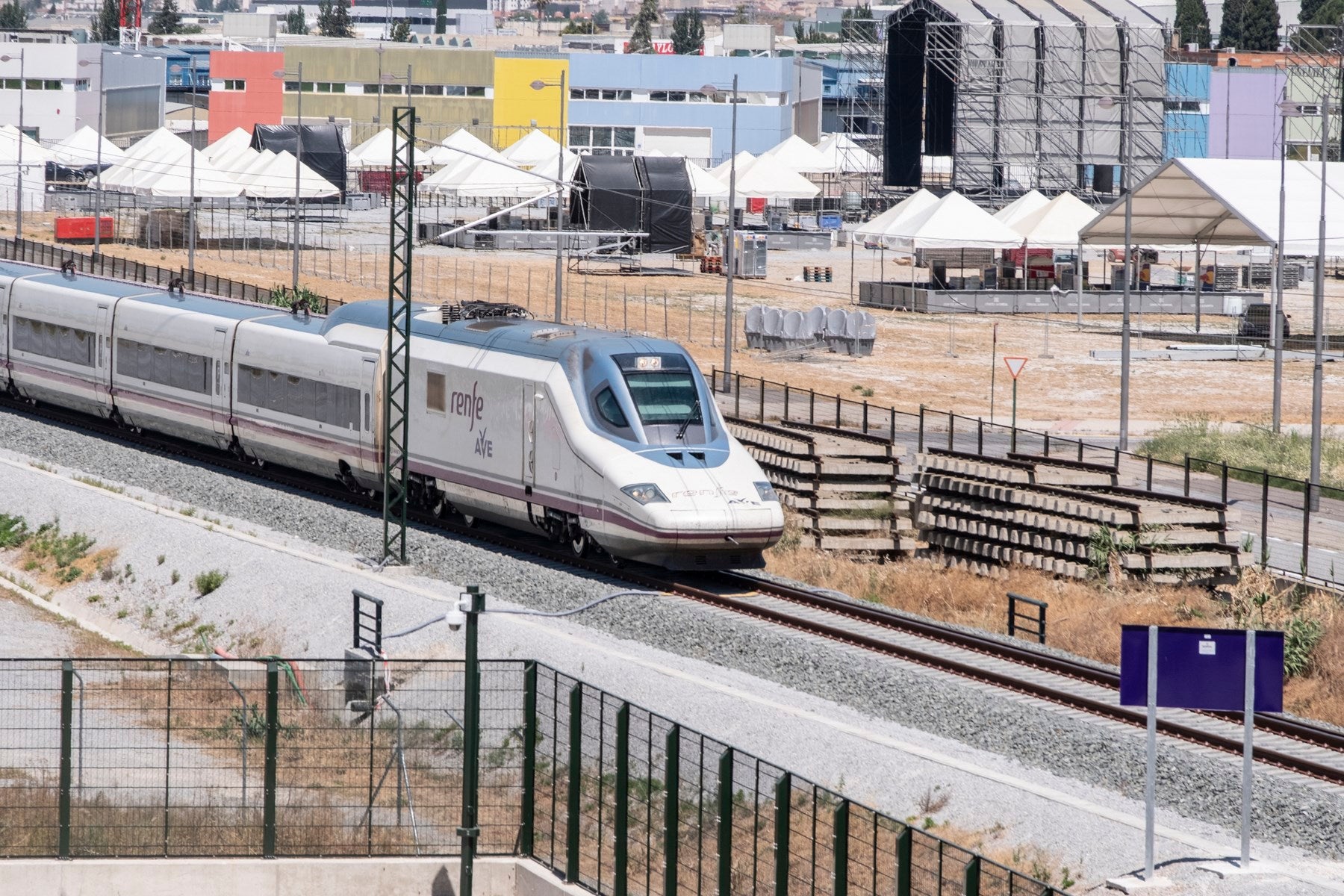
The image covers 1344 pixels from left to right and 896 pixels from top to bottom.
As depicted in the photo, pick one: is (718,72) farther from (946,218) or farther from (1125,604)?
(1125,604)

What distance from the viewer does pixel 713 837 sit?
48.3 feet

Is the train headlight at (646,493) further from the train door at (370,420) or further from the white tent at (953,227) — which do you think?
the white tent at (953,227)

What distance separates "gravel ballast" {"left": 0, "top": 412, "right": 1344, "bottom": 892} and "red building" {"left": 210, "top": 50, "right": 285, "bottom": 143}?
10359 centimetres

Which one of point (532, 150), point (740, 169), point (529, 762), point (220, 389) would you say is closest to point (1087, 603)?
point (529, 762)

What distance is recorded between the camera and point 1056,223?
7012 centimetres

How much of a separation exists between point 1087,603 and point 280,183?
57.9 m

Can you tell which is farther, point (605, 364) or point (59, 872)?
point (605, 364)

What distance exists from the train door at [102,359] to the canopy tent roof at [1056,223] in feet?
127

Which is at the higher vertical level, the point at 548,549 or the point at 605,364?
the point at 605,364

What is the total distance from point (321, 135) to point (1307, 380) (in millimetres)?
60057

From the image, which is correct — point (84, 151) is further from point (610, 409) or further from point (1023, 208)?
point (610, 409)

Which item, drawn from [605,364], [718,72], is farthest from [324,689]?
[718,72]

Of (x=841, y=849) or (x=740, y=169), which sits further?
(x=740, y=169)

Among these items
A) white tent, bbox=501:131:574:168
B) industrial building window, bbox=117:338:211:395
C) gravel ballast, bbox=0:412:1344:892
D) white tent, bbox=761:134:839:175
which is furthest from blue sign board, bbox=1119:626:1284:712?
white tent, bbox=761:134:839:175
